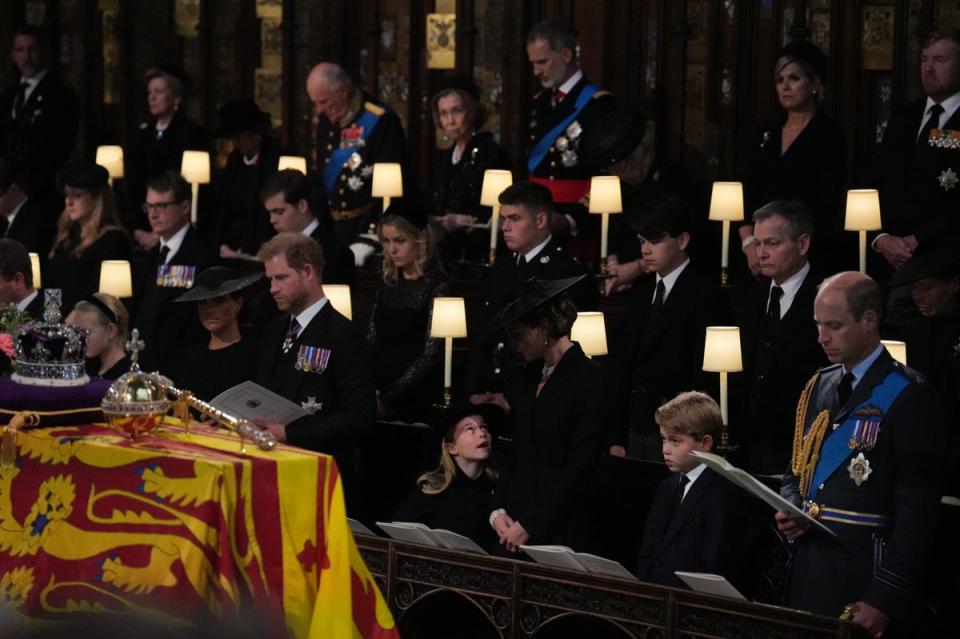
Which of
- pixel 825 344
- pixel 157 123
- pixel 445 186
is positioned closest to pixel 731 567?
pixel 825 344

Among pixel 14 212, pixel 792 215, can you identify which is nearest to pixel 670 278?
pixel 792 215

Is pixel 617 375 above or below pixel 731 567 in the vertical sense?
above

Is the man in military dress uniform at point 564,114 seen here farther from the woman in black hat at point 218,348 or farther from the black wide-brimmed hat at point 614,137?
the woman in black hat at point 218,348

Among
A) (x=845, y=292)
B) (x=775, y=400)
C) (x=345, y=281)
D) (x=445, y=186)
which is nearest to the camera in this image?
(x=845, y=292)

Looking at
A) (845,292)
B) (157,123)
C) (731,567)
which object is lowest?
(731,567)

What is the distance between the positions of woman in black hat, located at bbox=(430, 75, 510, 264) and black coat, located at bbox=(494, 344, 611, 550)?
3.01 m

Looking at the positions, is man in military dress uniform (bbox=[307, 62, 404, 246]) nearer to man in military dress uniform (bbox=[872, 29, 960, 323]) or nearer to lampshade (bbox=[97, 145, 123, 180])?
Answer: lampshade (bbox=[97, 145, 123, 180])

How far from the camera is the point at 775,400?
6.54m

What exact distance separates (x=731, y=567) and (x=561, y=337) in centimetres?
97

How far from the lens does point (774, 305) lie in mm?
6691

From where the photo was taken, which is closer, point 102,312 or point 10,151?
point 102,312

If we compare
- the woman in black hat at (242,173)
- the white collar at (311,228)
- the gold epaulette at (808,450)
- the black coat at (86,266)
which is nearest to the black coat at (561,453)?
the gold epaulette at (808,450)

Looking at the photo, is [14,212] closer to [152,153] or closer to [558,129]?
[152,153]

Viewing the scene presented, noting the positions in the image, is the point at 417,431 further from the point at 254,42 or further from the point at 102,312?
the point at 254,42
